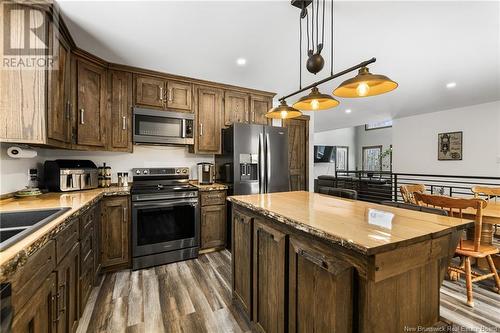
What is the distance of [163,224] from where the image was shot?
273 cm

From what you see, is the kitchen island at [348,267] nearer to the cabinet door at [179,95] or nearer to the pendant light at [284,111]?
the pendant light at [284,111]

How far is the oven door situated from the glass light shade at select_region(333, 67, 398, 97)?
2145 mm

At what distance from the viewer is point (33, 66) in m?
1.69

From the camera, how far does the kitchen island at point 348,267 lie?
0.91 meters

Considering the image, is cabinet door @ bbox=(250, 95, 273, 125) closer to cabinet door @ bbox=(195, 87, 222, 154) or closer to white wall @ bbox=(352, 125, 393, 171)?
cabinet door @ bbox=(195, 87, 222, 154)

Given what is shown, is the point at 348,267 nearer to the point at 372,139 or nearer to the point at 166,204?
the point at 166,204

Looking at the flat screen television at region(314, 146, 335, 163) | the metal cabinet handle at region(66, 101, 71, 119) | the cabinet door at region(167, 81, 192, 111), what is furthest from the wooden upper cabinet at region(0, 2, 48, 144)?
A: the flat screen television at region(314, 146, 335, 163)

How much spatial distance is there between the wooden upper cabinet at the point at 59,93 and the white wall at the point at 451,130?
294 inches

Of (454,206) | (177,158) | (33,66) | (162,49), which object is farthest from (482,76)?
(33,66)

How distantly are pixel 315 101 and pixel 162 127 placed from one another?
2106mm

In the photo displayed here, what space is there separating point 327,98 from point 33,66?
2276 millimetres

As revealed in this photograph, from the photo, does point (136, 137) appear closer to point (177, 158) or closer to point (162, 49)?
point (177, 158)

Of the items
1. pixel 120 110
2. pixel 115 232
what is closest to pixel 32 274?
pixel 115 232

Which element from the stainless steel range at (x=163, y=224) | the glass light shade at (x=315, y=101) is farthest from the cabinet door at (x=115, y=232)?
the glass light shade at (x=315, y=101)
